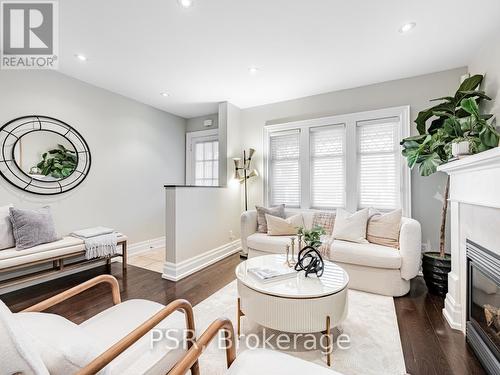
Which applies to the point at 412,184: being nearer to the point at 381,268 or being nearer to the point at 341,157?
the point at 341,157

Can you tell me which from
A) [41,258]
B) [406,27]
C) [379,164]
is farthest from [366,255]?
[41,258]

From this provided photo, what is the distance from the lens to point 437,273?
2.47 m

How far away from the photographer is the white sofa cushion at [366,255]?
97.1 inches

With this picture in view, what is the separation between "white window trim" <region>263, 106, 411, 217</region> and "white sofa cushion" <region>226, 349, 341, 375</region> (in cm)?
285

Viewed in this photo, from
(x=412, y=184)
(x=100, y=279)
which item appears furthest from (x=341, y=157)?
(x=100, y=279)

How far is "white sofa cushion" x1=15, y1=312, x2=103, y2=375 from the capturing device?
74 cm

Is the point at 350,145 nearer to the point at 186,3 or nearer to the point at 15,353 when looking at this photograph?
the point at 186,3

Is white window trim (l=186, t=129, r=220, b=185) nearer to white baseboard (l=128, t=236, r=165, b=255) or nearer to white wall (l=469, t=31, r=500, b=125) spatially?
white baseboard (l=128, t=236, r=165, b=255)

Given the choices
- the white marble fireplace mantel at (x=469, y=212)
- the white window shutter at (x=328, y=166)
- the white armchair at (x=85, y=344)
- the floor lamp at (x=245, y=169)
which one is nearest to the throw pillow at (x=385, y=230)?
the white marble fireplace mantel at (x=469, y=212)

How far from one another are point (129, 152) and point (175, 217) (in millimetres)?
1775

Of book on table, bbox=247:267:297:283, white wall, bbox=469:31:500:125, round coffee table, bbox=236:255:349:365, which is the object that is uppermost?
white wall, bbox=469:31:500:125

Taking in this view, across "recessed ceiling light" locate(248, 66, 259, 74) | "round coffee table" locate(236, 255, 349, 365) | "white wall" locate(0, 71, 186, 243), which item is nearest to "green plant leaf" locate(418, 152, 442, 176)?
"round coffee table" locate(236, 255, 349, 365)

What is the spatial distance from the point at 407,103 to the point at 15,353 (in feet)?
13.7

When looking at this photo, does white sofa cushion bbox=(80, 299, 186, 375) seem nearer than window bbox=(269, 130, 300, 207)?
Yes
